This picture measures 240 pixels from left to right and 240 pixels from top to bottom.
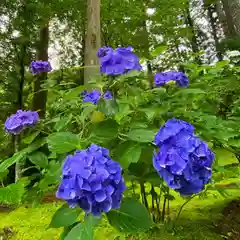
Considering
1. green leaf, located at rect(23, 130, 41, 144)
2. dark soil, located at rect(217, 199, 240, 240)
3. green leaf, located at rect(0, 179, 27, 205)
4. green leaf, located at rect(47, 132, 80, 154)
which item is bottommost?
dark soil, located at rect(217, 199, 240, 240)

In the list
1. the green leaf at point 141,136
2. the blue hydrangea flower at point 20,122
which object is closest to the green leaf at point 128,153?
the green leaf at point 141,136

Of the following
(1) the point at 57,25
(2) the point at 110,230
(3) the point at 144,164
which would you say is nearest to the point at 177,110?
(3) the point at 144,164

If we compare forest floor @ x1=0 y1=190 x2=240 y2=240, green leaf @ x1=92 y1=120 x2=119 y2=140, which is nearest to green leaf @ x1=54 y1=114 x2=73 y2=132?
green leaf @ x1=92 y1=120 x2=119 y2=140

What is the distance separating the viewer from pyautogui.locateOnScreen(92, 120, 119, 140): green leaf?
0.85 m

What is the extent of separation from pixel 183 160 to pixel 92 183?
0.61 ft

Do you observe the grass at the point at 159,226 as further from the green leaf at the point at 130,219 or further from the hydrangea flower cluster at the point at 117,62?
the hydrangea flower cluster at the point at 117,62

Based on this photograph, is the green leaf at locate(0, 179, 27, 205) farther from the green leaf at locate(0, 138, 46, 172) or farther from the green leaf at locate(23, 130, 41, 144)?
the green leaf at locate(23, 130, 41, 144)

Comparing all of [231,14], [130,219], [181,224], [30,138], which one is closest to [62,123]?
[30,138]

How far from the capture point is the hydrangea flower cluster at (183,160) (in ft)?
2.09

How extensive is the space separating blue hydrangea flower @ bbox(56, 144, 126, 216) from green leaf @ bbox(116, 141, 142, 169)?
17 cm

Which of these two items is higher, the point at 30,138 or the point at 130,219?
the point at 30,138

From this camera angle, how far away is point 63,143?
815 millimetres

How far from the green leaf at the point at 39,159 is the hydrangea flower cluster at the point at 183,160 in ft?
1.52

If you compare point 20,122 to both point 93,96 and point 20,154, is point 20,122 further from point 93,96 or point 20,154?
point 93,96
